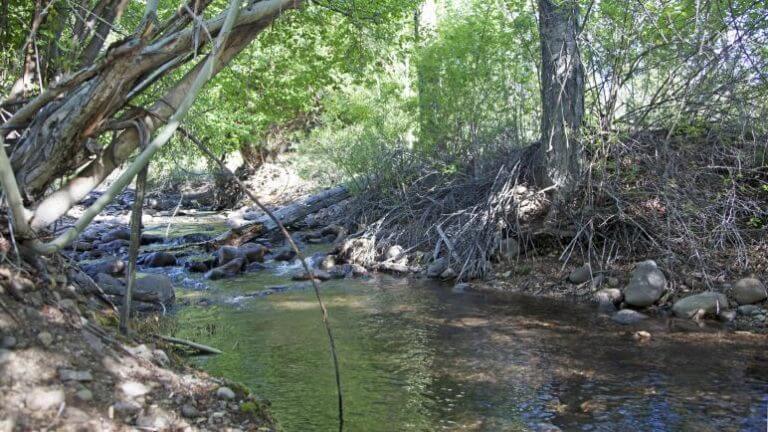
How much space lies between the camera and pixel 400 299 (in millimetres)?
9336

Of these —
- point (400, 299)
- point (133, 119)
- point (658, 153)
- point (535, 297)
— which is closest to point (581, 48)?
point (658, 153)

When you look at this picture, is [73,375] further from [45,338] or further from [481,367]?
[481,367]

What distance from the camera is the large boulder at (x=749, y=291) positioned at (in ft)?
25.5

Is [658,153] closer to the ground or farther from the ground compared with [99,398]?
farther from the ground

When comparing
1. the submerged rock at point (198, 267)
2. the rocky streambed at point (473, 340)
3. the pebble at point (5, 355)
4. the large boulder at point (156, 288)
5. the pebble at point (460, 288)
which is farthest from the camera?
the submerged rock at point (198, 267)

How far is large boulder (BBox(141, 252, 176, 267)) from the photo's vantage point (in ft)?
41.2

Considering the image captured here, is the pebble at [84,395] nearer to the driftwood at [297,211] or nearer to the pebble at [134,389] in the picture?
the pebble at [134,389]

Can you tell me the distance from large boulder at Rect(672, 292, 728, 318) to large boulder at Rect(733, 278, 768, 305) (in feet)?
0.54

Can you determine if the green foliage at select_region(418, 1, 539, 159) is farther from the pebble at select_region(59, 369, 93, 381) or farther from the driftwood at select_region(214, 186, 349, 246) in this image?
the pebble at select_region(59, 369, 93, 381)

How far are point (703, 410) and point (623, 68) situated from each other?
20.4 ft

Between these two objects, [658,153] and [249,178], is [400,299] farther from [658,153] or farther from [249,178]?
[249,178]

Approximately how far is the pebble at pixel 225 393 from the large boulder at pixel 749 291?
619 centimetres

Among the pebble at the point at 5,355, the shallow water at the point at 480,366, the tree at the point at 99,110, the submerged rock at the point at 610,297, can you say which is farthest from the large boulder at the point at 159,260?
the pebble at the point at 5,355

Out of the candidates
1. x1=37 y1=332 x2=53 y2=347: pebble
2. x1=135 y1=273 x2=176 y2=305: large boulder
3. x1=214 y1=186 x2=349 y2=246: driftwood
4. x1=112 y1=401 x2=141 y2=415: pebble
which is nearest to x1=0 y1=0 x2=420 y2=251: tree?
x1=37 y1=332 x2=53 y2=347: pebble
